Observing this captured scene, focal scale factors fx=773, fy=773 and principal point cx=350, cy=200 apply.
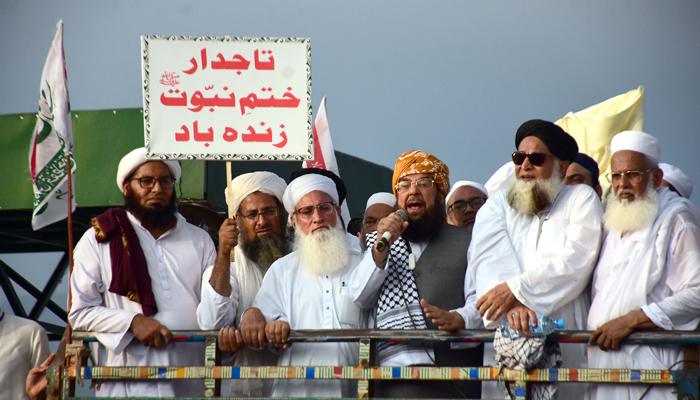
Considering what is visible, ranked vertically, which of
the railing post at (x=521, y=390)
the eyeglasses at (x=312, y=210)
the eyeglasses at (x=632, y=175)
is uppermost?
the eyeglasses at (x=632, y=175)

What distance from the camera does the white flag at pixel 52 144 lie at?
15.5 ft

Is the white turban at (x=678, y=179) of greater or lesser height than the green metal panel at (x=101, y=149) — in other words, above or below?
below

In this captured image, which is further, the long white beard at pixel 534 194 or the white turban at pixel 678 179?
the white turban at pixel 678 179

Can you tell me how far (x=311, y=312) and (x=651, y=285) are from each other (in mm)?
1814

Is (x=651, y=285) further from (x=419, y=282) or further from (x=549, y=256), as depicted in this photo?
(x=419, y=282)

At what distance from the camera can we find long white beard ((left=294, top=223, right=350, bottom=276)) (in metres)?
4.51

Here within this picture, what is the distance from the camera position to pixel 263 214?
16.6 ft

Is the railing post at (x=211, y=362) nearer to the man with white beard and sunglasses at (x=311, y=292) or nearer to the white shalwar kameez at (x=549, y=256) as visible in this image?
the man with white beard and sunglasses at (x=311, y=292)

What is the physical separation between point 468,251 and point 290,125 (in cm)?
129

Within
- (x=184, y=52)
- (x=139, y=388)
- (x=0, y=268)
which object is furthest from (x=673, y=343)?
(x=0, y=268)

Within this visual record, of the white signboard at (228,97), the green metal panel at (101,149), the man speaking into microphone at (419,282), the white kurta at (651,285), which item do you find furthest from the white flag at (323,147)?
the white kurta at (651,285)

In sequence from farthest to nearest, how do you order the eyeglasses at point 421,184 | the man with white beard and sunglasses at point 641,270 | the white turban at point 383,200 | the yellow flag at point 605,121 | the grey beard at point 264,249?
the yellow flag at point 605,121 → the white turban at point 383,200 → the grey beard at point 264,249 → the eyeglasses at point 421,184 → the man with white beard and sunglasses at point 641,270

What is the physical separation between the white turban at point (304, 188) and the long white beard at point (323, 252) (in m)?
0.28

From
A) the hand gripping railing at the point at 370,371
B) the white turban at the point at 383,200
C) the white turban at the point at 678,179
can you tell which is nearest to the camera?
the hand gripping railing at the point at 370,371
